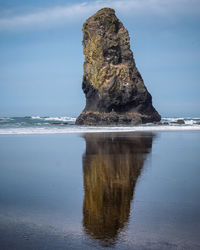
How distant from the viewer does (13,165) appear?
835cm

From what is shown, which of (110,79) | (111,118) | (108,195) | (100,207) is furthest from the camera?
(110,79)

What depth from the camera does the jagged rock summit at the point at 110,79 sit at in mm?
47219

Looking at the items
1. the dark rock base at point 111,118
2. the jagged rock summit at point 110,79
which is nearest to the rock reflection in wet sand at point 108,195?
the dark rock base at point 111,118

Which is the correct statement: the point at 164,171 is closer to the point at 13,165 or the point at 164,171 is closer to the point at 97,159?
the point at 97,159

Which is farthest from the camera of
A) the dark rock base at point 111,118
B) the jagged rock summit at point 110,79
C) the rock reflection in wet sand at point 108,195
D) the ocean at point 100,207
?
the jagged rock summit at point 110,79

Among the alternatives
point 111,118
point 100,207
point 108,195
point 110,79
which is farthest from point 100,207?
point 110,79

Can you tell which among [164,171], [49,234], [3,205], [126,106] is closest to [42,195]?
[3,205]

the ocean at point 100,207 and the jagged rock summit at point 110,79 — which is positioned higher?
the jagged rock summit at point 110,79

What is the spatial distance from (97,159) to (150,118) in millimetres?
41291

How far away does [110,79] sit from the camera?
47812 millimetres

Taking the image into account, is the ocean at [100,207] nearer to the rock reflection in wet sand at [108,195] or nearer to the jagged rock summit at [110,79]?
the rock reflection in wet sand at [108,195]

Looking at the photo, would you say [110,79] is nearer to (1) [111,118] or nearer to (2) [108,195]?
(1) [111,118]

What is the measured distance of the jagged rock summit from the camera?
47219 millimetres

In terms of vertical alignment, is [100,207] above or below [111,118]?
below
